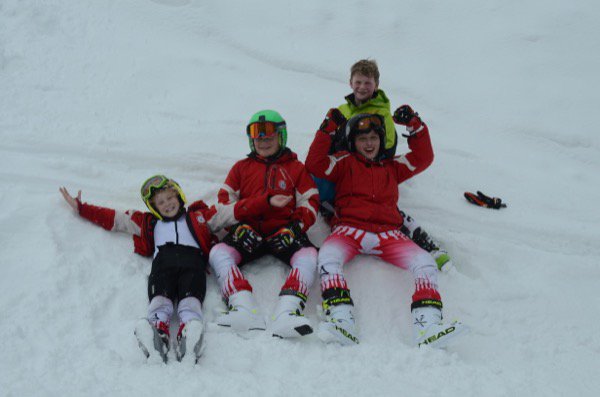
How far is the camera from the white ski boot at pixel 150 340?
8.34ft

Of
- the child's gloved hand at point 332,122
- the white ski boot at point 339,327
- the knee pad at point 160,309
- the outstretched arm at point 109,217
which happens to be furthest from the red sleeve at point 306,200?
the outstretched arm at point 109,217

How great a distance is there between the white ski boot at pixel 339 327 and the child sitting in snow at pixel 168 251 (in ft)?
2.40

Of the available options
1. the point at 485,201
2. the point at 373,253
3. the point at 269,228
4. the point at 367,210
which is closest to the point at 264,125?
the point at 269,228

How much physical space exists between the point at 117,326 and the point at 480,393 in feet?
7.04

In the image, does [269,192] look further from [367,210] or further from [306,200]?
[367,210]

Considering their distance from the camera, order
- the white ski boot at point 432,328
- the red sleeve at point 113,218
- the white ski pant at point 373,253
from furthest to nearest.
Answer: the red sleeve at point 113,218 < the white ski pant at point 373,253 < the white ski boot at point 432,328

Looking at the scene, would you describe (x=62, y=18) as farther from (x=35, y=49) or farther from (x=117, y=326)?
(x=117, y=326)

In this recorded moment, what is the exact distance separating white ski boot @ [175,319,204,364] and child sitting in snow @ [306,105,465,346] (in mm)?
791

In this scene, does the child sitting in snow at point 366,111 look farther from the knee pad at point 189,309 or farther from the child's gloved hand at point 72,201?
the child's gloved hand at point 72,201

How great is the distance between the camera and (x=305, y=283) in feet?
9.98

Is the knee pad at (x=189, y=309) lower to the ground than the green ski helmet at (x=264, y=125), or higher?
lower

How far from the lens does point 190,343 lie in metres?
2.59

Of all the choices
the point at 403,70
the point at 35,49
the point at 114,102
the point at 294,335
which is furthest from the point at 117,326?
the point at 403,70

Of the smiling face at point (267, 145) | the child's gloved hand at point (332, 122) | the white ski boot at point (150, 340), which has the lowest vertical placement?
the white ski boot at point (150, 340)
